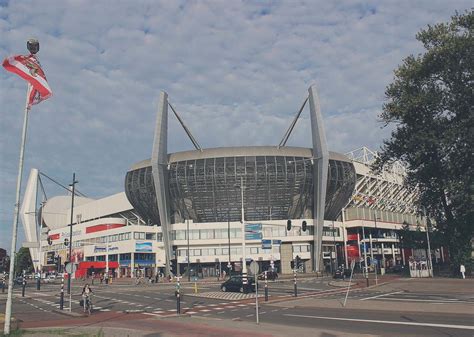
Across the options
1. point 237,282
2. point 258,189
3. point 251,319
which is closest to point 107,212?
point 258,189

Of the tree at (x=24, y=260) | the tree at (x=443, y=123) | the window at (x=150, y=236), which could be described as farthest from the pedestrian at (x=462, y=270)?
the tree at (x=24, y=260)

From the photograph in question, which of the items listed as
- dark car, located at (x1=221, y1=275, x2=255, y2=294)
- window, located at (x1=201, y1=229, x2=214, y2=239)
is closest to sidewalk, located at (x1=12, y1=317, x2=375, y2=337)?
dark car, located at (x1=221, y1=275, x2=255, y2=294)

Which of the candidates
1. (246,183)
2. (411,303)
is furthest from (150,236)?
(411,303)

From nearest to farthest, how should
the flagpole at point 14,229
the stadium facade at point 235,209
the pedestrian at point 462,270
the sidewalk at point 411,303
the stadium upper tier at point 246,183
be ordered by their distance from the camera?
the flagpole at point 14,229, the sidewalk at point 411,303, the pedestrian at point 462,270, the stadium facade at point 235,209, the stadium upper tier at point 246,183

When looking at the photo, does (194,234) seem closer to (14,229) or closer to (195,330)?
(195,330)

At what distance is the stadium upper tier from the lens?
97062 mm

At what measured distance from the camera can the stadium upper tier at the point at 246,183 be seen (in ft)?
318

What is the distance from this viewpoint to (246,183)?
96.9m

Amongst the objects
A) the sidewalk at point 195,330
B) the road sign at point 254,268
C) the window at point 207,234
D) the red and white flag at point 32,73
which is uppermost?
the red and white flag at point 32,73

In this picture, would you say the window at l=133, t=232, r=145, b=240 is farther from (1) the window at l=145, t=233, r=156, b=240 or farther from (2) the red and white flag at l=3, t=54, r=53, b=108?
(2) the red and white flag at l=3, t=54, r=53, b=108

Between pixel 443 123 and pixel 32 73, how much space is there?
3972 cm

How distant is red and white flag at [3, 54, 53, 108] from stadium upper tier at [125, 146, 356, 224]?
79231 mm

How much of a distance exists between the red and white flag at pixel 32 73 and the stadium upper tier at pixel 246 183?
260 feet

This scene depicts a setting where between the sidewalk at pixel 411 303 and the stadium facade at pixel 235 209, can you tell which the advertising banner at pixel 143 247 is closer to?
the stadium facade at pixel 235 209
